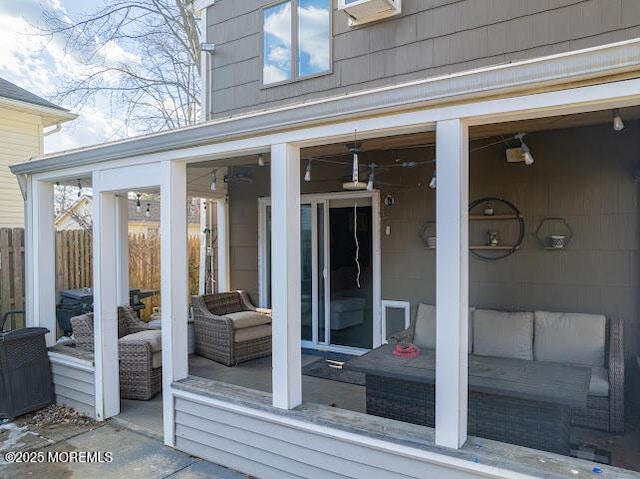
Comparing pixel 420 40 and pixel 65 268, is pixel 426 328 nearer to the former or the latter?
pixel 420 40

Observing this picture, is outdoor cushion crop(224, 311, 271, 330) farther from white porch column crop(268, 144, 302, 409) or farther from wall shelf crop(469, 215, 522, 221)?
wall shelf crop(469, 215, 522, 221)

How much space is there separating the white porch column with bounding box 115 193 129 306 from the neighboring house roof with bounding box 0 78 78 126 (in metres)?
4.42

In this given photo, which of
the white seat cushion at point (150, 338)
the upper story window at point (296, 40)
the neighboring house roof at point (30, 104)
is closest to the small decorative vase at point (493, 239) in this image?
the upper story window at point (296, 40)

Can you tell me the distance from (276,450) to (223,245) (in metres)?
4.04

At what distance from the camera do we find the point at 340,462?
2.56 meters

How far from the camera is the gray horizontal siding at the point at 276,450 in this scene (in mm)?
2396

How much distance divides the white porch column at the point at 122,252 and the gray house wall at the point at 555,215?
10.3ft

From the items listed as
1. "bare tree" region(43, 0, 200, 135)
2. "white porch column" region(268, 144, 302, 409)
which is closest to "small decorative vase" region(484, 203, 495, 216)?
"white porch column" region(268, 144, 302, 409)

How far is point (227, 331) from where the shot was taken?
5227 mm

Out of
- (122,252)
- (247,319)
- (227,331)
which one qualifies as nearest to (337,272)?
(247,319)

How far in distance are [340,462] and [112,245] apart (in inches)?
104

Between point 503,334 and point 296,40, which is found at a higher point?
point 296,40

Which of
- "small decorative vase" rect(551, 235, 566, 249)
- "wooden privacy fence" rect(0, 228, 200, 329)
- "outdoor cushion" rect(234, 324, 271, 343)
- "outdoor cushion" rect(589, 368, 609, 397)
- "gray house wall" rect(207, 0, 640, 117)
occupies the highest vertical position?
"gray house wall" rect(207, 0, 640, 117)

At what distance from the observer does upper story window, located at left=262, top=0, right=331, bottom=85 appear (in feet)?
15.6
